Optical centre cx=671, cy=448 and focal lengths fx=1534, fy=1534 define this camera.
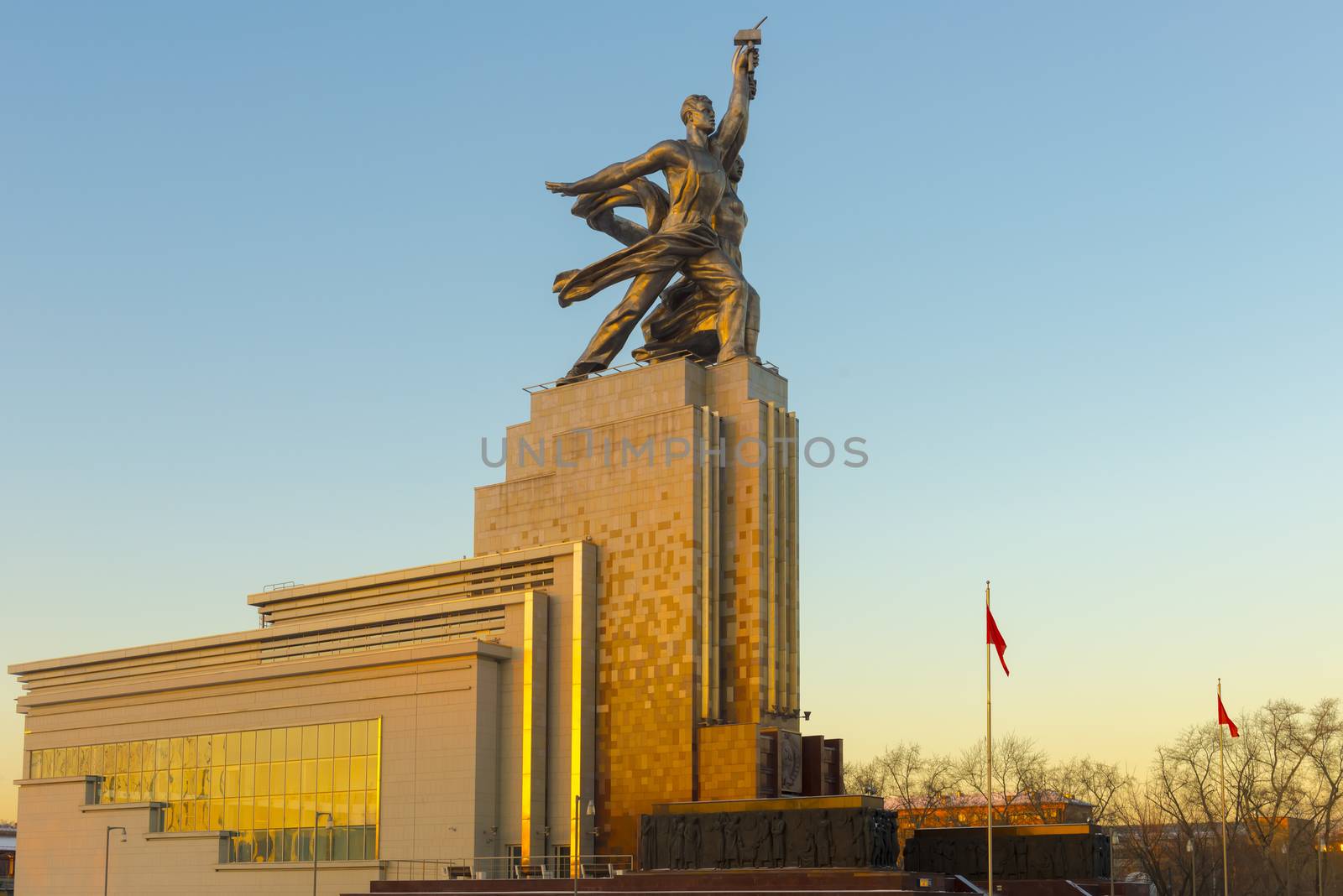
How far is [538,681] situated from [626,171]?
2241 cm

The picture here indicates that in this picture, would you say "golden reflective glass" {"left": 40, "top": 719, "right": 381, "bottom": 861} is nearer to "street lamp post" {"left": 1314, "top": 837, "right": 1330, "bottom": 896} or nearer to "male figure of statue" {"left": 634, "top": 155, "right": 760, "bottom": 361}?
"male figure of statue" {"left": 634, "top": 155, "right": 760, "bottom": 361}

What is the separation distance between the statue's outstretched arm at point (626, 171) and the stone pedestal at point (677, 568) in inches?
357

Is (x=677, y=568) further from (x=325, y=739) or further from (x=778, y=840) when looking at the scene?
(x=325, y=739)

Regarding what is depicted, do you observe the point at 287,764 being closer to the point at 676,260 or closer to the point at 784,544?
the point at 784,544

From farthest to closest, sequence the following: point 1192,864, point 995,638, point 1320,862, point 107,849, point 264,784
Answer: point 1320,862
point 1192,864
point 107,849
point 264,784
point 995,638

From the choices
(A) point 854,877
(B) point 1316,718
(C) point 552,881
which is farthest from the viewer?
(B) point 1316,718

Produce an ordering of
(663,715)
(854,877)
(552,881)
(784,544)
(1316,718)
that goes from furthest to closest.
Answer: (1316,718)
(784,544)
(663,715)
(552,881)
(854,877)

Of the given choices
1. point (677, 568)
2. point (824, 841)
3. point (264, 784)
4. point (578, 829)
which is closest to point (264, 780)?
point (264, 784)

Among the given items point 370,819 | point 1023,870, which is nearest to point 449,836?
point 370,819

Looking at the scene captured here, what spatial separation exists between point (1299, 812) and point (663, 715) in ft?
159

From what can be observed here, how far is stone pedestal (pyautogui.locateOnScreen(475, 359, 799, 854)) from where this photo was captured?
5841cm

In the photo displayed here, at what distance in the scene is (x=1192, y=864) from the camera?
82.1 m

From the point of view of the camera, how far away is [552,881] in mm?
54125

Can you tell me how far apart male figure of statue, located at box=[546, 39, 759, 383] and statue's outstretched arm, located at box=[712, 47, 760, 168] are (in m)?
0.04
